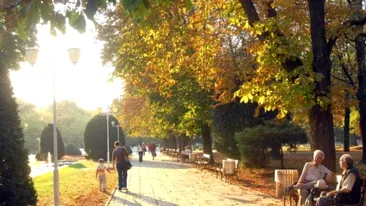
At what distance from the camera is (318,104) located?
40.8ft

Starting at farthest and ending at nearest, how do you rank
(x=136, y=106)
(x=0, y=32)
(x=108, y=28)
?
1. (x=136, y=106)
2. (x=108, y=28)
3. (x=0, y=32)

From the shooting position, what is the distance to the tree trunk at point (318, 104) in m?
12.4

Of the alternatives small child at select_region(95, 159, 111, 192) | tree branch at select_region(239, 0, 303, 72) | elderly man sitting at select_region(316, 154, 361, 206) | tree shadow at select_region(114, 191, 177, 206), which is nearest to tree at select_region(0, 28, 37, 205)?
tree shadow at select_region(114, 191, 177, 206)

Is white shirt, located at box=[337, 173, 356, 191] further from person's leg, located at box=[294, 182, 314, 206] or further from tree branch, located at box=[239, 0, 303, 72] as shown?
tree branch, located at box=[239, 0, 303, 72]

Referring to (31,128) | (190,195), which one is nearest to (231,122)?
(190,195)

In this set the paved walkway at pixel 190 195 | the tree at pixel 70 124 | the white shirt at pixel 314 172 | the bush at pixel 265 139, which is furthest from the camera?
the tree at pixel 70 124

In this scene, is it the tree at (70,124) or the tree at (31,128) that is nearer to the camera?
the tree at (31,128)

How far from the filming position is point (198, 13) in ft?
52.7

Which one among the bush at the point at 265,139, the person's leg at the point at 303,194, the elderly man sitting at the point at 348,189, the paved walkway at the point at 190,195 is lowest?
the paved walkway at the point at 190,195

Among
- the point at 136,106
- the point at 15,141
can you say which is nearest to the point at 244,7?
the point at 15,141

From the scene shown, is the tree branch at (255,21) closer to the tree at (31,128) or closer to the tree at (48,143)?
the tree at (48,143)

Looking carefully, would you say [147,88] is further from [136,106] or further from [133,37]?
[136,106]

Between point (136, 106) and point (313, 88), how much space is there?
40.0 m

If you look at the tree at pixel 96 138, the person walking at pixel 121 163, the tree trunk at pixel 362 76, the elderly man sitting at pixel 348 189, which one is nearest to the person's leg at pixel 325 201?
the elderly man sitting at pixel 348 189
